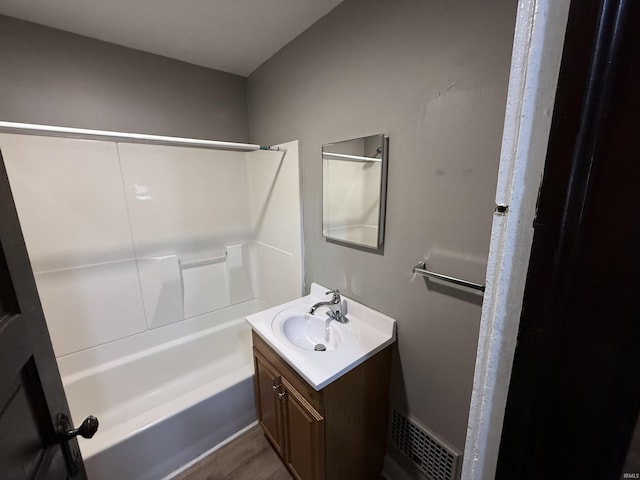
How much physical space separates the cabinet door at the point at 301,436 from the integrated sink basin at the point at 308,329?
24 cm

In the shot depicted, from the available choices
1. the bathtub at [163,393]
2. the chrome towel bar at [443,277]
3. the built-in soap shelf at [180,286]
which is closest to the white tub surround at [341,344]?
the chrome towel bar at [443,277]

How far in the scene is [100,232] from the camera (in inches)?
67.8

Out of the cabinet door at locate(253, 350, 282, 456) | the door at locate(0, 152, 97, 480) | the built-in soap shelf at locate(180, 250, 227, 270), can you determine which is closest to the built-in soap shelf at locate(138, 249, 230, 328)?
the built-in soap shelf at locate(180, 250, 227, 270)

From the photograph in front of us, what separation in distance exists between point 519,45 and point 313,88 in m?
1.38

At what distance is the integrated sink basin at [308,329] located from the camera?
1403 mm

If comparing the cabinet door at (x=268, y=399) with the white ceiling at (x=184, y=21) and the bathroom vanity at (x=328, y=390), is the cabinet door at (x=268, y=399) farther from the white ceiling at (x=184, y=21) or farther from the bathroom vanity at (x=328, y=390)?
the white ceiling at (x=184, y=21)

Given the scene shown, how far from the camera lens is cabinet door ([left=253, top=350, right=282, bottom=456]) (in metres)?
1.36

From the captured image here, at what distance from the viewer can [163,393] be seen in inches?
76.1

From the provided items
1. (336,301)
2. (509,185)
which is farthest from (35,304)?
(336,301)

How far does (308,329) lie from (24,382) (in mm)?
1157

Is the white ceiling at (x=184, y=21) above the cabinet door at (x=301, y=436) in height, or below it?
above

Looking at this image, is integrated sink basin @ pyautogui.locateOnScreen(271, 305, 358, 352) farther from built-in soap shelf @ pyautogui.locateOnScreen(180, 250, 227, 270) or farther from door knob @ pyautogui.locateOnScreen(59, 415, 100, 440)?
built-in soap shelf @ pyautogui.locateOnScreen(180, 250, 227, 270)

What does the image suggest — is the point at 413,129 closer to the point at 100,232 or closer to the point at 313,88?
the point at 313,88

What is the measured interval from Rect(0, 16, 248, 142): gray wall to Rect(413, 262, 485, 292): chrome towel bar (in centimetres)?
186
